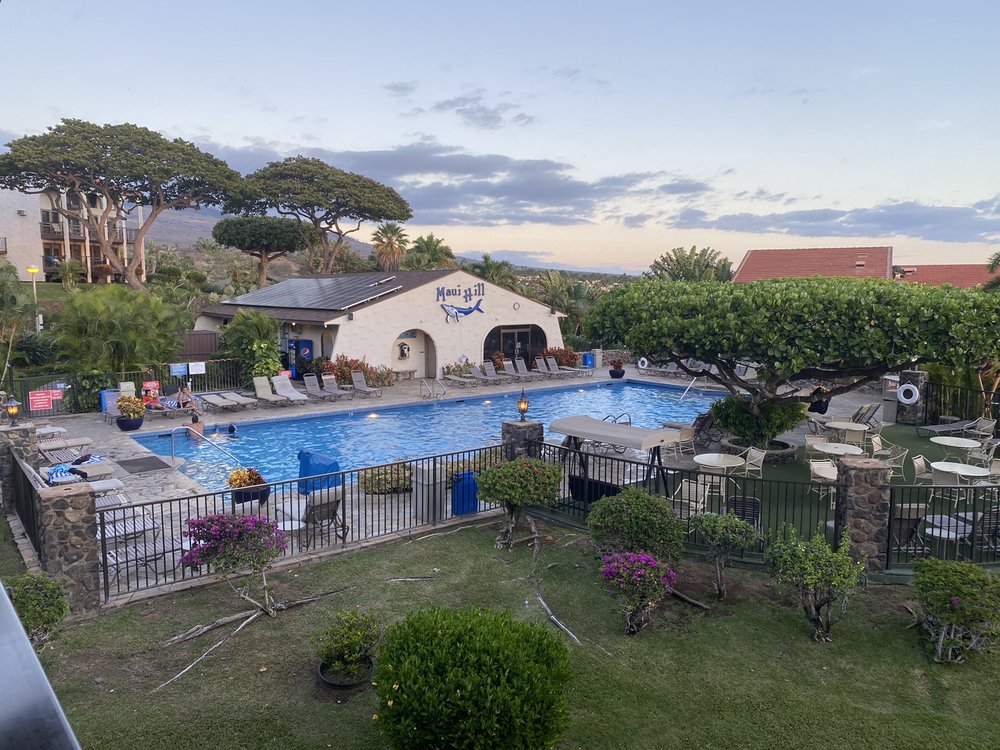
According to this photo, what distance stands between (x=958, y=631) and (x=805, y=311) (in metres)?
7.53

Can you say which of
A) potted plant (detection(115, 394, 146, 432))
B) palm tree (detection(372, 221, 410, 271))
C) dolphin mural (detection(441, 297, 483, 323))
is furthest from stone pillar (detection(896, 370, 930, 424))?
palm tree (detection(372, 221, 410, 271))

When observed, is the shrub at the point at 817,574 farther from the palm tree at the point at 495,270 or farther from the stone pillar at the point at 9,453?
the palm tree at the point at 495,270

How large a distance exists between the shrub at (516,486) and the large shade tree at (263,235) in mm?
54804

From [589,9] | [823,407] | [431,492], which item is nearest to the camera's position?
[431,492]

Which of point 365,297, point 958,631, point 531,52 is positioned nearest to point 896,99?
point 531,52

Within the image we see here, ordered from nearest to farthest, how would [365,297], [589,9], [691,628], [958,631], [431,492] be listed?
[958,631] → [691,628] → [431,492] → [589,9] → [365,297]

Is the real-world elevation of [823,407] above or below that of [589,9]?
below

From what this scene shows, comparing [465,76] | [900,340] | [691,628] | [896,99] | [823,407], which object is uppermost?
[465,76]

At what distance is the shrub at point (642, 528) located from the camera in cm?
848

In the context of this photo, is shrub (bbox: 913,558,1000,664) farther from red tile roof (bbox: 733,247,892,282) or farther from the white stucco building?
red tile roof (bbox: 733,247,892,282)

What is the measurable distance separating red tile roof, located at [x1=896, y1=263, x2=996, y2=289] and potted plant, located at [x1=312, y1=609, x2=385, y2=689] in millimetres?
50879

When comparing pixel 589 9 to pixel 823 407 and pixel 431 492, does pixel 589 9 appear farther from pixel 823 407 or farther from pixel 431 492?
pixel 431 492

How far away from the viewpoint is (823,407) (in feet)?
56.8

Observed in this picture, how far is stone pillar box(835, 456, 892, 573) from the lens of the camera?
9023 mm
